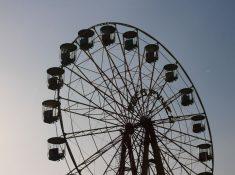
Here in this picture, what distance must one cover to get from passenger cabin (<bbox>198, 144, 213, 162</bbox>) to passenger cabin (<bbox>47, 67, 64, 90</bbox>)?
27.9 feet

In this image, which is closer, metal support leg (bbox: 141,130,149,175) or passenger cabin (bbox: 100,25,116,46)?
metal support leg (bbox: 141,130,149,175)

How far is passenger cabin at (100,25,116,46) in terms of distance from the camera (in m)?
24.5

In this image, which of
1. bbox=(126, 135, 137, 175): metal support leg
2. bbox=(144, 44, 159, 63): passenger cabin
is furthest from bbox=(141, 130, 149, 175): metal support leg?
bbox=(144, 44, 159, 63): passenger cabin

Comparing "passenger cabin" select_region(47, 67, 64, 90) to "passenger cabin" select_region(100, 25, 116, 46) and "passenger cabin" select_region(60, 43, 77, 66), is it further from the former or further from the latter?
"passenger cabin" select_region(100, 25, 116, 46)

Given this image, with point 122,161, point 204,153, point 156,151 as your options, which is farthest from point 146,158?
point 204,153

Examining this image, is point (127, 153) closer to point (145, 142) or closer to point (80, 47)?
point (145, 142)

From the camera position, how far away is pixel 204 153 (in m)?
26.0

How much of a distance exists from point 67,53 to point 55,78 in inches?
57.0

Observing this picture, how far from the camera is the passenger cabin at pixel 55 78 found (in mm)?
23938

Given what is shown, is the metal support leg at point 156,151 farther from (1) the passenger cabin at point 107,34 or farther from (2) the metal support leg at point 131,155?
(1) the passenger cabin at point 107,34

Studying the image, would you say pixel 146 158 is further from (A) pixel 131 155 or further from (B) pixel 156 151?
(A) pixel 131 155

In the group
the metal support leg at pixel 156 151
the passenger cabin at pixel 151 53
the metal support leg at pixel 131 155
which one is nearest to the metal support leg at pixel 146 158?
the metal support leg at pixel 156 151

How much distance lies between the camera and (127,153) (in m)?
22.6

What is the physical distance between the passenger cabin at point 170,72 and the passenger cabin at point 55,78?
602cm
